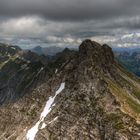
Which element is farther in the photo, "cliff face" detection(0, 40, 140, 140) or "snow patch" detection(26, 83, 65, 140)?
"snow patch" detection(26, 83, 65, 140)

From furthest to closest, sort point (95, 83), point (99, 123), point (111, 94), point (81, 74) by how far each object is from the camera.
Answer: point (81, 74), point (95, 83), point (111, 94), point (99, 123)

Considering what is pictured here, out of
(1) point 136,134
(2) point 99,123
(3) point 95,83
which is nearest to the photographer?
(1) point 136,134

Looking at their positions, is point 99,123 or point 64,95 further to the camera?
point 64,95

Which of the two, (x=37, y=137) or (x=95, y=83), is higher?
(x=95, y=83)

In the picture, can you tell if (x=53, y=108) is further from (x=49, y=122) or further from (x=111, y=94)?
(x=111, y=94)

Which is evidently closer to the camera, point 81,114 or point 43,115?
point 81,114

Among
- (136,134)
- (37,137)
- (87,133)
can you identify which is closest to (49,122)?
(37,137)

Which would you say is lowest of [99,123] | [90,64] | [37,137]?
[37,137]

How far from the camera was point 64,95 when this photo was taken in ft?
604

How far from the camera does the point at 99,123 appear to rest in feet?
490

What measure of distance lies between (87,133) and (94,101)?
57.7ft

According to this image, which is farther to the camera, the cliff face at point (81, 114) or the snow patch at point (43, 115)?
the snow patch at point (43, 115)

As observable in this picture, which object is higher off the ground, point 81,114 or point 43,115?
point 81,114

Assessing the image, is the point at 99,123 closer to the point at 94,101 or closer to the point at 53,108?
the point at 94,101
